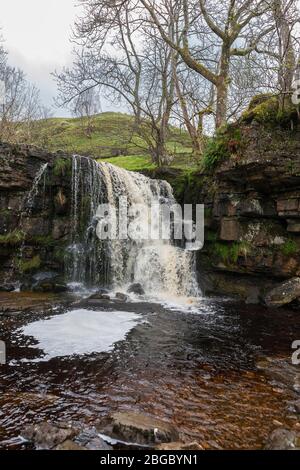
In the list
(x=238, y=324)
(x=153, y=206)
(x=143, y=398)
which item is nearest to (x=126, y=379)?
(x=143, y=398)

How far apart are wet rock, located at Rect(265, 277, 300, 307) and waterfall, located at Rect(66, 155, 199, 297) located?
8.20 feet

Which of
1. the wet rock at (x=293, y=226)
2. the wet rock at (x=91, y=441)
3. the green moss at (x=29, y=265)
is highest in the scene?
the wet rock at (x=293, y=226)

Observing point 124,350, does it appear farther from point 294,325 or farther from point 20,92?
point 20,92

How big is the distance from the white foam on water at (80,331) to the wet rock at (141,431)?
7.62ft

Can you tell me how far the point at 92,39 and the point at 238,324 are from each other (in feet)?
40.3

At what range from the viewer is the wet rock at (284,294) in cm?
955

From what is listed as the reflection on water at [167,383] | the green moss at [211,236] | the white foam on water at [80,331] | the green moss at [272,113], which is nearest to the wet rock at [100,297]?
the white foam on water at [80,331]

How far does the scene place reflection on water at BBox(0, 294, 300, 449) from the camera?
153 inches

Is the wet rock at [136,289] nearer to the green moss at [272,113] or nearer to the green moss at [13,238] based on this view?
the green moss at [13,238]

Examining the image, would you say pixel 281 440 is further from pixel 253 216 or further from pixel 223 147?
pixel 223 147

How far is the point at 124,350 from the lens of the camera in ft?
20.3

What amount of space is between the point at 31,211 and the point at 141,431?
10276mm

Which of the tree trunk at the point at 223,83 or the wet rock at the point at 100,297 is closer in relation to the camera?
the wet rock at the point at 100,297

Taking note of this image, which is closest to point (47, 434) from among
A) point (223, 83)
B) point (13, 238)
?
point (13, 238)
